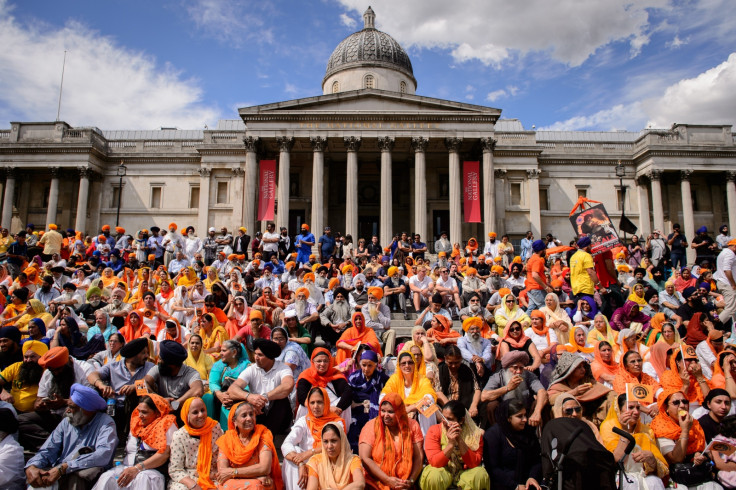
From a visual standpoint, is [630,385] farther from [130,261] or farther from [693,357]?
[130,261]

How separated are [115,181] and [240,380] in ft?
107

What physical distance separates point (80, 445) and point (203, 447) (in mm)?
1441

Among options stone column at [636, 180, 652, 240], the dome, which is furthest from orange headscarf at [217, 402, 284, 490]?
stone column at [636, 180, 652, 240]

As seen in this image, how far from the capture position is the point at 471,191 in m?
27.1

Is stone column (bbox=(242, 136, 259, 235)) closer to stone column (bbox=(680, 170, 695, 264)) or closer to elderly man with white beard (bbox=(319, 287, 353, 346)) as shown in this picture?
elderly man with white beard (bbox=(319, 287, 353, 346))

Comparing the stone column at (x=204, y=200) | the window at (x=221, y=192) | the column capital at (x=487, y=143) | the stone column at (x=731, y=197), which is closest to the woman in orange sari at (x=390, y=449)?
the column capital at (x=487, y=143)

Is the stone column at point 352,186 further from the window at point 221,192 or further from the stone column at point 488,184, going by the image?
the window at point 221,192

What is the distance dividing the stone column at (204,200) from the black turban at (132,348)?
86.8ft

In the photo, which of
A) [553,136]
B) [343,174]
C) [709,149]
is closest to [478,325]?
[343,174]

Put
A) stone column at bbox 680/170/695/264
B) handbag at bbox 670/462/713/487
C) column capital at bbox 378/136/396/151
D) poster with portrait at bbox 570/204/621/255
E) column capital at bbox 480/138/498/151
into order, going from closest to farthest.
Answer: handbag at bbox 670/462/713/487 → poster with portrait at bbox 570/204/621/255 → column capital at bbox 378/136/396/151 → column capital at bbox 480/138/498/151 → stone column at bbox 680/170/695/264

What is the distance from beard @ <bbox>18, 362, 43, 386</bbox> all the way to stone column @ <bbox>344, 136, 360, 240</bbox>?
20.2 metres

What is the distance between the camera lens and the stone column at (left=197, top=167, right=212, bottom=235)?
105 ft

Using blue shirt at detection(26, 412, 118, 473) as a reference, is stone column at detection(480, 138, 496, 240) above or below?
above

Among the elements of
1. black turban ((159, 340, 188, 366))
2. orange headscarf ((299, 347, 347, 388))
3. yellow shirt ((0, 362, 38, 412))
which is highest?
black turban ((159, 340, 188, 366))
